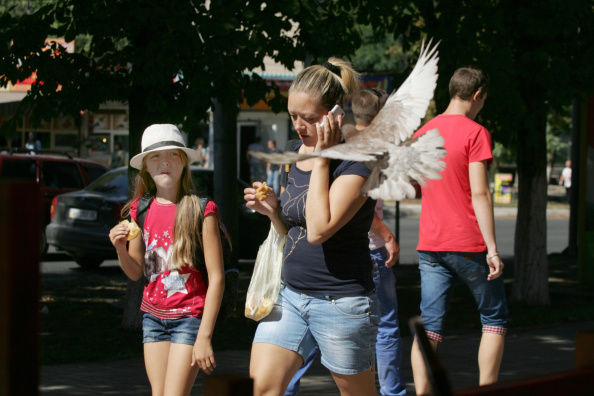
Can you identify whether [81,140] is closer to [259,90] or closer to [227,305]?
[259,90]

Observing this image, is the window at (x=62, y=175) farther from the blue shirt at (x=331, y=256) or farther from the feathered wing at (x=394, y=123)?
the feathered wing at (x=394, y=123)

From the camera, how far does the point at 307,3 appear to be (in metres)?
7.50

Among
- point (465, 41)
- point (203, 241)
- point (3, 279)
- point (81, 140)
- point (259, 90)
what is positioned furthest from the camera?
point (81, 140)

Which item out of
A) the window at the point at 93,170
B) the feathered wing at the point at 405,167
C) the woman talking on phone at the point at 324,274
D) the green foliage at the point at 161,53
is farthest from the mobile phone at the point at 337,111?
the window at the point at 93,170

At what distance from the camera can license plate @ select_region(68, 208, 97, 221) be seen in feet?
39.6

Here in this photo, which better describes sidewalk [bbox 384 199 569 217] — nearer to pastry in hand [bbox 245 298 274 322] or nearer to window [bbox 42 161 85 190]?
window [bbox 42 161 85 190]

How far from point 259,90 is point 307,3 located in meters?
0.93

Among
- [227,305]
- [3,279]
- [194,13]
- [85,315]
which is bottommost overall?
[85,315]

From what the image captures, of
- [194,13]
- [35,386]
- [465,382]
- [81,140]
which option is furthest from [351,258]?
[81,140]

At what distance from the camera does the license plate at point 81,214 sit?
12078mm

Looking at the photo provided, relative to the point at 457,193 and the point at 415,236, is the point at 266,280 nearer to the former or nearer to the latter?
the point at 457,193

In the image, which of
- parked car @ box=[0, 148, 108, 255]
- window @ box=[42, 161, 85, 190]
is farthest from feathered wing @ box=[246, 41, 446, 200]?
window @ box=[42, 161, 85, 190]

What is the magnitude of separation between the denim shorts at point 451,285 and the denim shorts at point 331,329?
1416 millimetres

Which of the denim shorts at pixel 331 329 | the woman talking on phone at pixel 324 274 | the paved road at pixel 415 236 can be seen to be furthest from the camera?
the paved road at pixel 415 236
